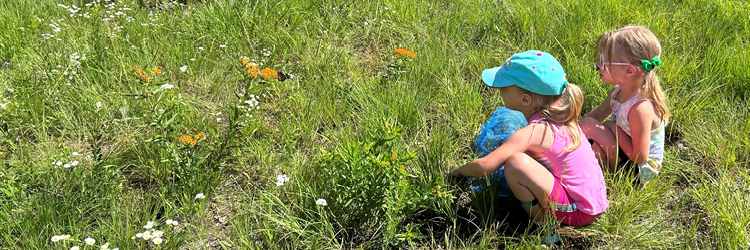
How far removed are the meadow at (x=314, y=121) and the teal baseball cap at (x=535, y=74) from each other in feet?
1.66

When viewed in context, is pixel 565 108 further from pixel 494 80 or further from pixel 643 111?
pixel 643 111

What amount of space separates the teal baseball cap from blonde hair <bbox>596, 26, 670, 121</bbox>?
0.43m

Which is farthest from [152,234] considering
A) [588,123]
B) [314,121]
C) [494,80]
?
[588,123]

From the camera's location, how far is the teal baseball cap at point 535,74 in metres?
2.28

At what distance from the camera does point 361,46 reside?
390 centimetres

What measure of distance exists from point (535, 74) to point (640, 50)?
2.00ft

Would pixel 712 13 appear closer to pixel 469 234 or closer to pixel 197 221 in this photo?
pixel 469 234

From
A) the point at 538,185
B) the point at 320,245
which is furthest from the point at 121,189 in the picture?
the point at 538,185

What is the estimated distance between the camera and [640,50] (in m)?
2.52

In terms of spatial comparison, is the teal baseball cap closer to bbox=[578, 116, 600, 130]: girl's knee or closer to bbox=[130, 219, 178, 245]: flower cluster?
bbox=[578, 116, 600, 130]: girl's knee

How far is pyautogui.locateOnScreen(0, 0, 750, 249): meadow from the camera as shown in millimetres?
2264

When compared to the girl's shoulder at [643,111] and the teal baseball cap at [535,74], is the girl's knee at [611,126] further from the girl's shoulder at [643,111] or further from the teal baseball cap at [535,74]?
the teal baseball cap at [535,74]

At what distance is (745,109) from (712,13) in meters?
1.25

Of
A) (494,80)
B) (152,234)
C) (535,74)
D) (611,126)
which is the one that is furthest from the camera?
(611,126)
